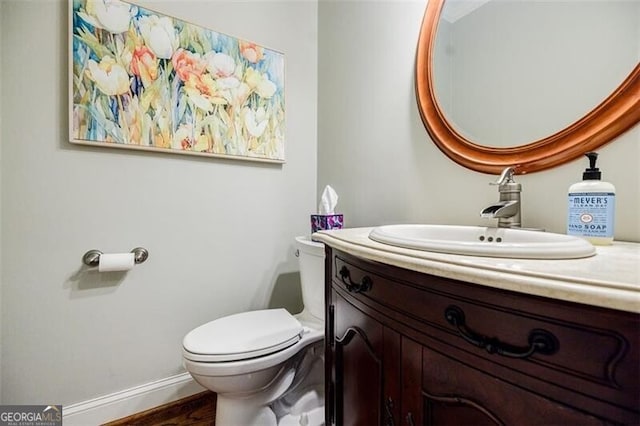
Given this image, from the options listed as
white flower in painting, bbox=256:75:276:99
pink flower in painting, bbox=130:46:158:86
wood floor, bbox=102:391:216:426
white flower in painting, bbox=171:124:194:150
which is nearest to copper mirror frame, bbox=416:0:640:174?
white flower in painting, bbox=256:75:276:99

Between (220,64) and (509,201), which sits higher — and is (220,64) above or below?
above

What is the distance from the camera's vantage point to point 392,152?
122cm

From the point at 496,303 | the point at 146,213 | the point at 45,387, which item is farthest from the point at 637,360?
the point at 45,387

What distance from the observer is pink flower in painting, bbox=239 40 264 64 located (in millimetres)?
1459

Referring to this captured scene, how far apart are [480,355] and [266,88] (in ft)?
4.99

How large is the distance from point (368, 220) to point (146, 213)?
102cm

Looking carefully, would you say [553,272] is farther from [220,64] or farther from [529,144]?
[220,64]

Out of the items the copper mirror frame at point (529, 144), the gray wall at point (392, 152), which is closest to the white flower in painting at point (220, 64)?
the gray wall at point (392, 152)

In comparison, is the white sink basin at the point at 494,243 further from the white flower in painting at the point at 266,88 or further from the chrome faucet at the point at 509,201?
the white flower in painting at the point at 266,88

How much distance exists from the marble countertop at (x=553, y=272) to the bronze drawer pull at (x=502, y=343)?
6 cm

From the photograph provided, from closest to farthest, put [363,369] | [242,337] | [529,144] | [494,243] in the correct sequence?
[494,243]
[363,369]
[529,144]
[242,337]

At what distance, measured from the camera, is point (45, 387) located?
43.8 inches

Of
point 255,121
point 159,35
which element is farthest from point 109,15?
point 255,121

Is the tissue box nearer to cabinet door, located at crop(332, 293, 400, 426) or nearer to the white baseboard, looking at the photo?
cabinet door, located at crop(332, 293, 400, 426)
